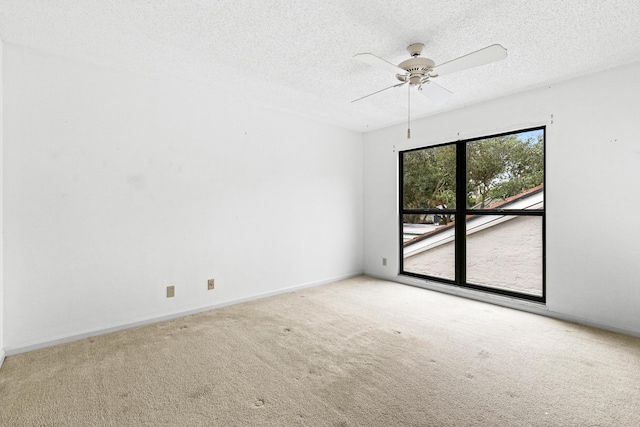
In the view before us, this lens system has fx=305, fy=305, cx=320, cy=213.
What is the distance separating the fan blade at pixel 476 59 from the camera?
1.88 m

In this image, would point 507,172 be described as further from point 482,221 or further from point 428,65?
point 428,65

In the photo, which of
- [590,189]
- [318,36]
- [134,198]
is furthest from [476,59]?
[134,198]

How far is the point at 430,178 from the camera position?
4340 mm

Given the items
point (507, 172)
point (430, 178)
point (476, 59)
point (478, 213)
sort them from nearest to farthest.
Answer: point (476, 59) → point (507, 172) → point (478, 213) → point (430, 178)

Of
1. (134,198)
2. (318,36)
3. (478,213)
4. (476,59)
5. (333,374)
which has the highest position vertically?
(318,36)

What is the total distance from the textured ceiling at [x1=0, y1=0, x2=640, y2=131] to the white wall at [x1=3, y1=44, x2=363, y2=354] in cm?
34

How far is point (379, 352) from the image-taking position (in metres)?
2.40

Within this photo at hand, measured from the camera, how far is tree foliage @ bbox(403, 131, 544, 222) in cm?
344

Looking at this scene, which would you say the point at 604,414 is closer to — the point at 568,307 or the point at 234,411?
the point at 568,307

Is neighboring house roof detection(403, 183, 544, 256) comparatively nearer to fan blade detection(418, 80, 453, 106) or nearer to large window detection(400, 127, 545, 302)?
large window detection(400, 127, 545, 302)

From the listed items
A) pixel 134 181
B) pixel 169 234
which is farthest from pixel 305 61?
pixel 169 234

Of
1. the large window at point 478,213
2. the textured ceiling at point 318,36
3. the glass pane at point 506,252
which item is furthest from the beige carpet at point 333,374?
the textured ceiling at point 318,36

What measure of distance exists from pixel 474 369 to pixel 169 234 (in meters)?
2.90

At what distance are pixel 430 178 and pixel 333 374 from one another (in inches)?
123
